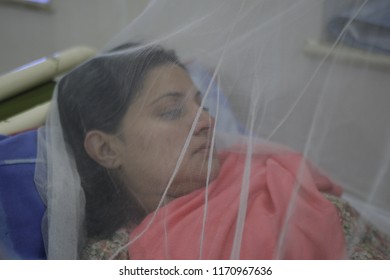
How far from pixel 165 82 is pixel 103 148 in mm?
170

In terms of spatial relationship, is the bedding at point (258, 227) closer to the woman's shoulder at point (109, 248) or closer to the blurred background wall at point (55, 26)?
the woman's shoulder at point (109, 248)

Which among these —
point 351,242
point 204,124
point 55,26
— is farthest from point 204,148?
point 55,26

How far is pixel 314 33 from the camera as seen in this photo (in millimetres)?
736

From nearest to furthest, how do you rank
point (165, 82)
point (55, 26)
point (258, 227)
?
1. point (258, 227)
2. point (165, 82)
3. point (55, 26)

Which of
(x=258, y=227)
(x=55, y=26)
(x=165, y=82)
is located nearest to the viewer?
(x=258, y=227)

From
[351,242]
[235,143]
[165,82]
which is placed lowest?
[351,242]

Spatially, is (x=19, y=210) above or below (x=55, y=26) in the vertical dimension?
below

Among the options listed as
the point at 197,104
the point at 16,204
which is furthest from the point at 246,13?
the point at 16,204

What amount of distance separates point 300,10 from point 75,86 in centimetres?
48

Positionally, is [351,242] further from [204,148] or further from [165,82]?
[165,82]

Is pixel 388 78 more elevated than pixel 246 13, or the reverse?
pixel 246 13

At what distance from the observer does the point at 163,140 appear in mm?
714

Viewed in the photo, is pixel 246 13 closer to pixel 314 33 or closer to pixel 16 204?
pixel 314 33
